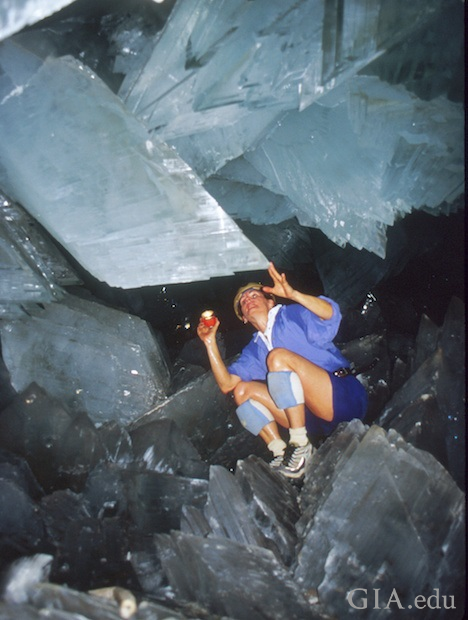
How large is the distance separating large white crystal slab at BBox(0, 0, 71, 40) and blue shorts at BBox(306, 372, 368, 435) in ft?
7.75

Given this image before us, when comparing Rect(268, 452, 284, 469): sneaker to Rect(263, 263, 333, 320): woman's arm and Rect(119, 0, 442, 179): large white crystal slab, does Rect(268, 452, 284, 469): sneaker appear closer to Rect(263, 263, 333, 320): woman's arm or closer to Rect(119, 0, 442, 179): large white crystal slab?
Rect(263, 263, 333, 320): woman's arm

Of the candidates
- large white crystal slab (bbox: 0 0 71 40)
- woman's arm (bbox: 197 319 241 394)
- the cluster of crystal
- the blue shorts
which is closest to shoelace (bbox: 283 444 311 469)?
the blue shorts

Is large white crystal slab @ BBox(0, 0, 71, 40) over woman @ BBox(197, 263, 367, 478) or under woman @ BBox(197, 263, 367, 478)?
over

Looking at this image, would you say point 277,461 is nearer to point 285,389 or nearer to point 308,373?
point 285,389

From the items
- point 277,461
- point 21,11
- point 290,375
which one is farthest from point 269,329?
point 21,11

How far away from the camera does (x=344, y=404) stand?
2789 mm

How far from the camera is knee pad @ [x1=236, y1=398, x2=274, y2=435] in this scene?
9.29 ft

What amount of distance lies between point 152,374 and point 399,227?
251 cm

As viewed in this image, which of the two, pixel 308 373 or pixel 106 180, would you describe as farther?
pixel 308 373

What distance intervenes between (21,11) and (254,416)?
2373 millimetres

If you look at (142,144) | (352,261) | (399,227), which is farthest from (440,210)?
(142,144)

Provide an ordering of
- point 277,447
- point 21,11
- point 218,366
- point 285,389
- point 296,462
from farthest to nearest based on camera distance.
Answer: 1. point 218,366
2. point 277,447
3. point 285,389
4. point 296,462
5. point 21,11

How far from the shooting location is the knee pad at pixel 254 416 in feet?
9.29

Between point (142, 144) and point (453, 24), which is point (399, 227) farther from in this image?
point (142, 144)
